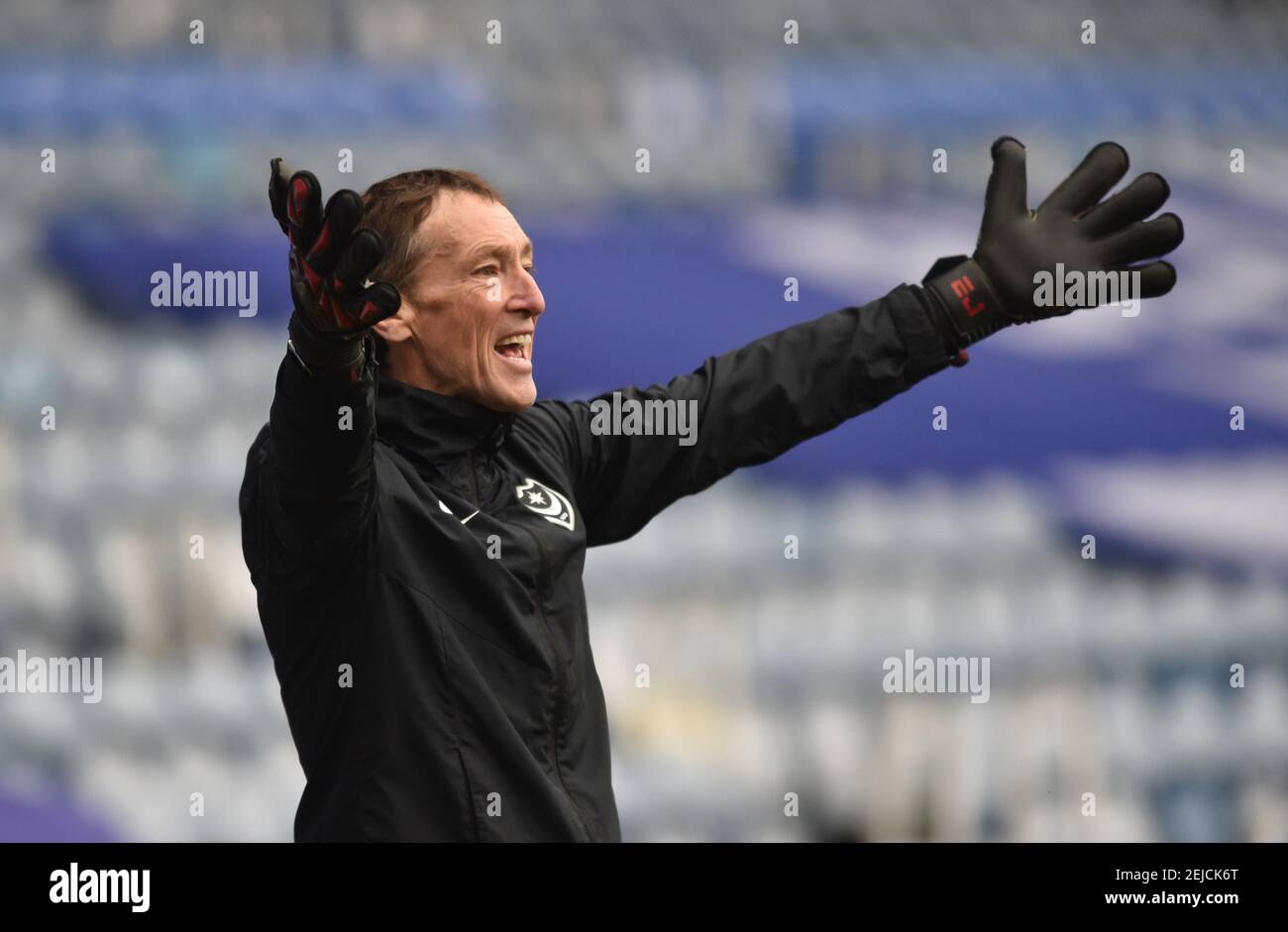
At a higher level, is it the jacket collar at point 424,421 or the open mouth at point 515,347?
the open mouth at point 515,347

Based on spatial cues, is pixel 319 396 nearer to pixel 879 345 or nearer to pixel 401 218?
pixel 401 218

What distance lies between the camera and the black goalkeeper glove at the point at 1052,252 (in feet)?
6.28

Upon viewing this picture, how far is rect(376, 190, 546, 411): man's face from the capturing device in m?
1.82

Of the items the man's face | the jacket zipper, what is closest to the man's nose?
the man's face

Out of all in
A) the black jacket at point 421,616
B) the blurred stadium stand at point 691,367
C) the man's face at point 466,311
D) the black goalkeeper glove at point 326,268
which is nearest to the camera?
the black goalkeeper glove at point 326,268

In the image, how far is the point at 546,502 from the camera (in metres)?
1.81

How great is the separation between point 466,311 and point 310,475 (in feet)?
1.27

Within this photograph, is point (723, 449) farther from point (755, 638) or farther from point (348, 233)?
point (755, 638)

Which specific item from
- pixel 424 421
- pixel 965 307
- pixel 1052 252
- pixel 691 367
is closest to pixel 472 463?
pixel 424 421

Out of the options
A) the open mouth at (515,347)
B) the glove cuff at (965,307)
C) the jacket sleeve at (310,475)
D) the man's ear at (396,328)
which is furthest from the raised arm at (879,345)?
the jacket sleeve at (310,475)

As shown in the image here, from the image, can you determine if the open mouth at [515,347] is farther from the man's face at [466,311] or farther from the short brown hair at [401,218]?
the short brown hair at [401,218]

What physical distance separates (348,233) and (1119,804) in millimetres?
2481

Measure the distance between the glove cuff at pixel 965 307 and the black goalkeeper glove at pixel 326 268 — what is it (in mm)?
697

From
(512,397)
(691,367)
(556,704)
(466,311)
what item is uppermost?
(691,367)
